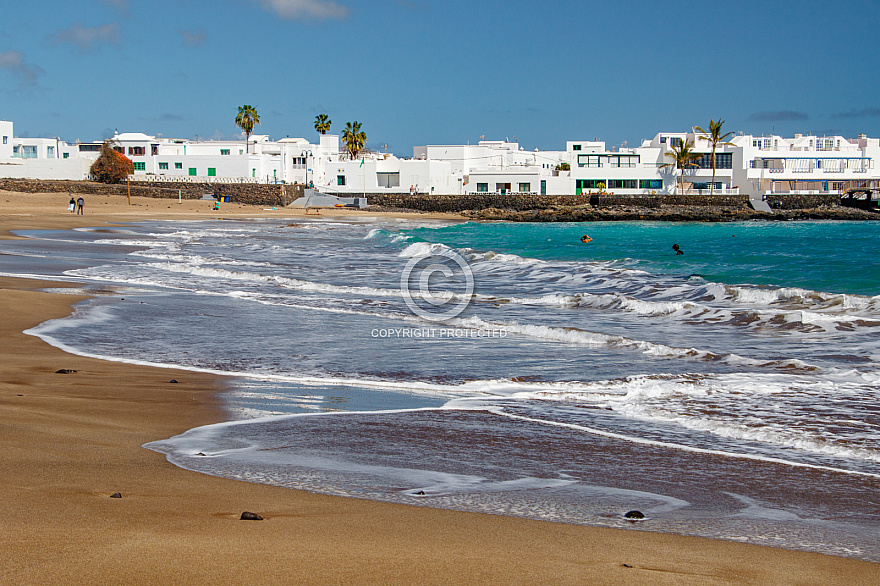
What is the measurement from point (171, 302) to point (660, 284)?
42.7 ft

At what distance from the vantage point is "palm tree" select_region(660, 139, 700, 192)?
3359 inches

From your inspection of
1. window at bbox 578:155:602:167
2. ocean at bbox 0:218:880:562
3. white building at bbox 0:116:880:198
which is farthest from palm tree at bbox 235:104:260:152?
ocean at bbox 0:218:880:562

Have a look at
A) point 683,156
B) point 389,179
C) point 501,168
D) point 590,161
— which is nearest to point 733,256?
point 590,161

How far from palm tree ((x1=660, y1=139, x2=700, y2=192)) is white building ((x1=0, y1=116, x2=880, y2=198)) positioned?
446mm

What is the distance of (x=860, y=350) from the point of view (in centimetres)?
1075

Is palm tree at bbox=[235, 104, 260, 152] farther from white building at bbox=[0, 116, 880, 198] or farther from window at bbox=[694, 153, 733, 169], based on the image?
window at bbox=[694, 153, 733, 169]

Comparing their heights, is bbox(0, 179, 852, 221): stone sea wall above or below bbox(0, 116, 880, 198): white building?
below

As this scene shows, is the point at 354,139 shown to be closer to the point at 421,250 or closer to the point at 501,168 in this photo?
the point at 501,168

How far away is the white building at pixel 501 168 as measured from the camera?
273 ft

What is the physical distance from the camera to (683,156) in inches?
3351

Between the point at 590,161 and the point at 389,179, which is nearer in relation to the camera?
the point at 389,179

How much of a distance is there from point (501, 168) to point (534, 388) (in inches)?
3303

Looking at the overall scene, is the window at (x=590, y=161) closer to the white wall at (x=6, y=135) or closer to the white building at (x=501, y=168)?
the white building at (x=501, y=168)

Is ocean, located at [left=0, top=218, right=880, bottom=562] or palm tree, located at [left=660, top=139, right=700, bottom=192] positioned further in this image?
palm tree, located at [left=660, top=139, right=700, bottom=192]
